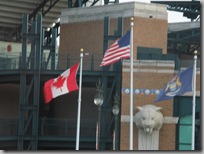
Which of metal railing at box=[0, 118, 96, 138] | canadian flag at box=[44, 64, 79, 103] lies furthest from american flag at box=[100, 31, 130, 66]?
metal railing at box=[0, 118, 96, 138]

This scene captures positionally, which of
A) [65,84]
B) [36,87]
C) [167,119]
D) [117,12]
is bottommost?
[167,119]

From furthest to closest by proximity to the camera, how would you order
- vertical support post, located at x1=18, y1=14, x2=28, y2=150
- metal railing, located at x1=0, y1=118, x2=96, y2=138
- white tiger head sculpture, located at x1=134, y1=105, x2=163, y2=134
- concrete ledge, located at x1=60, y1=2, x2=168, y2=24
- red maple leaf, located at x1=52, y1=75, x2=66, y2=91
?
concrete ledge, located at x1=60, y1=2, x2=168, y2=24 → metal railing, located at x1=0, y1=118, x2=96, y2=138 → vertical support post, located at x1=18, y1=14, x2=28, y2=150 → white tiger head sculpture, located at x1=134, y1=105, x2=163, y2=134 → red maple leaf, located at x1=52, y1=75, x2=66, y2=91

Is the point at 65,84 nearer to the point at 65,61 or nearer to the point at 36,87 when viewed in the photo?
the point at 36,87

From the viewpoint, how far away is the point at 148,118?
3512 cm

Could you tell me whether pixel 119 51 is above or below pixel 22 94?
above

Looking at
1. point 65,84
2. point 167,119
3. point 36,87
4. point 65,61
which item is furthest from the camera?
point 65,61

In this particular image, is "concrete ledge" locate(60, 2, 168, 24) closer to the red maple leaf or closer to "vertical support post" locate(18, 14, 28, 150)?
"vertical support post" locate(18, 14, 28, 150)

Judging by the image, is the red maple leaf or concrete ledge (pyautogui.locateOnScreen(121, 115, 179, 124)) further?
concrete ledge (pyautogui.locateOnScreen(121, 115, 179, 124))

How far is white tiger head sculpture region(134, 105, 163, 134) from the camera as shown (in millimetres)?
35062

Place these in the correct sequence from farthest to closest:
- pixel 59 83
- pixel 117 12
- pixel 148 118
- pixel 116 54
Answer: pixel 117 12
pixel 148 118
pixel 116 54
pixel 59 83

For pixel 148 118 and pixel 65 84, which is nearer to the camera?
pixel 65 84

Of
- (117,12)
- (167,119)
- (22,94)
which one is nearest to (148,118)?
(167,119)

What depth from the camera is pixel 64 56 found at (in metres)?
45.5

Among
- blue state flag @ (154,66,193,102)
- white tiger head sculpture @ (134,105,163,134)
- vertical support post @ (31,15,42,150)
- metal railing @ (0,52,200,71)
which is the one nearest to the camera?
blue state flag @ (154,66,193,102)
